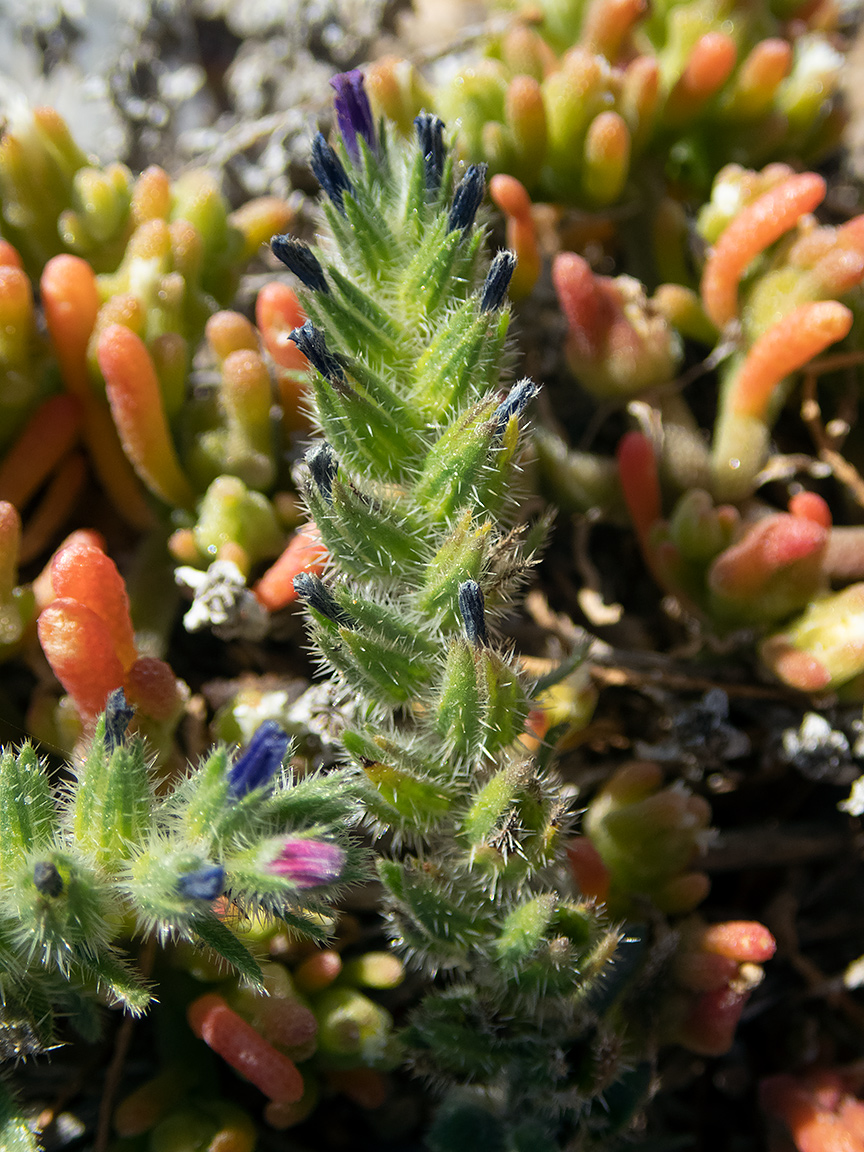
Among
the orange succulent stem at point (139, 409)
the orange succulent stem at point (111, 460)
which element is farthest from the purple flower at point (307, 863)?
the orange succulent stem at point (111, 460)

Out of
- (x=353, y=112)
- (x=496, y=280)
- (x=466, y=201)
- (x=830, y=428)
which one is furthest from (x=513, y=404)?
(x=830, y=428)

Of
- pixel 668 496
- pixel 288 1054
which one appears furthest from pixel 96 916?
pixel 668 496

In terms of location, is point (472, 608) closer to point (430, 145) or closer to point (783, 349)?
point (430, 145)

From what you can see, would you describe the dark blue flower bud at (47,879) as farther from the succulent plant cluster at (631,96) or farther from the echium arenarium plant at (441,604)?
the succulent plant cluster at (631,96)

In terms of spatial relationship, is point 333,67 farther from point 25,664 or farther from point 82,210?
point 25,664

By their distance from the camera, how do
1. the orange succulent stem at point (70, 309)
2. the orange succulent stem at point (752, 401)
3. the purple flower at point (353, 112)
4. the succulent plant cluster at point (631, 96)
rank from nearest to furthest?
the purple flower at point (353, 112), the orange succulent stem at point (70, 309), the orange succulent stem at point (752, 401), the succulent plant cluster at point (631, 96)

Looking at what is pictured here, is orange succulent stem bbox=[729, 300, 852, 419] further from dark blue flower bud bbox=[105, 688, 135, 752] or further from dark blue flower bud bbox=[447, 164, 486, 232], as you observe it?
dark blue flower bud bbox=[105, 688, 135, 752]

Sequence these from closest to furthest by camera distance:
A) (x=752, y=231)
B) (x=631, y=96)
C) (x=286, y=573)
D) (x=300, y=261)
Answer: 1. (x=300, y=261)
2. (x=286, y=573)
3. (x=752, y=231)
4. (x=631, y=96)

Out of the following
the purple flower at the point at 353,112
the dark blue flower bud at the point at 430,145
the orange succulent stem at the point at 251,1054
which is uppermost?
the purple flower at the point at 353,112
